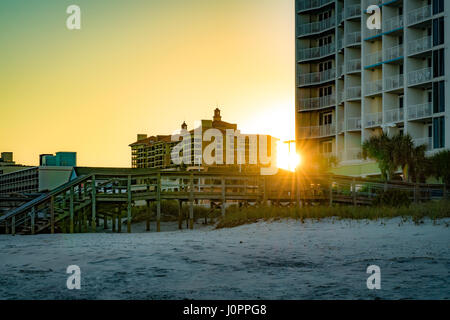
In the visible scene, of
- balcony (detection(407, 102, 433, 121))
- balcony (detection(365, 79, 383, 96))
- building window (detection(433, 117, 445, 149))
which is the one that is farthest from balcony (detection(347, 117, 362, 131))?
building window (detection(433, 117, 445, 149))

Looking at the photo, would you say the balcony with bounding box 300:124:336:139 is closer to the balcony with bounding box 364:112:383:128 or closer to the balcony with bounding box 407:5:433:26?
the balcony with bounding box 364:112:383:128

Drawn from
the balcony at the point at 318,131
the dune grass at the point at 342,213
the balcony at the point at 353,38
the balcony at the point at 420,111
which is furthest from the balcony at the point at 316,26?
the dune grass at the point at 342,213

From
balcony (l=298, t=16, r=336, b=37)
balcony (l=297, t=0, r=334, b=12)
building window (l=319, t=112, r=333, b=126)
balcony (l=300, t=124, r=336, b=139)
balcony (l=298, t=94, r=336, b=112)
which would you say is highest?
balcony (l=297, t=0, r=334, b=12)

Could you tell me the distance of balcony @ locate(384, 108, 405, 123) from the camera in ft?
188

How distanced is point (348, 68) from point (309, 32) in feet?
27.5

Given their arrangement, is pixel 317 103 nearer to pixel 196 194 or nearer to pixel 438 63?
pixel 438 63

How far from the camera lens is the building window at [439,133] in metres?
51.3

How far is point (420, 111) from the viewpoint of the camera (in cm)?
5472

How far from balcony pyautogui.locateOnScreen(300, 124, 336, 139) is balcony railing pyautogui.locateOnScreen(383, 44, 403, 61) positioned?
37.9 ft

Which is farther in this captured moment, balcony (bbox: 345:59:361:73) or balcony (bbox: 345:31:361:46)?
balcony (bbox: 345:59:361:73)

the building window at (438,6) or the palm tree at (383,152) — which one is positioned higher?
the building window at (438,6)

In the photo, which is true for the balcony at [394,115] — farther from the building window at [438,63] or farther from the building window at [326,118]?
the building window at [326,118]

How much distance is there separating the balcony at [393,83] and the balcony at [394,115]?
83.0 inches
